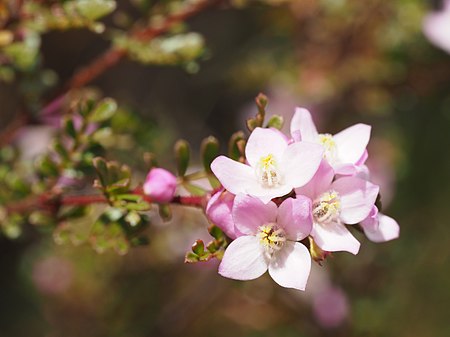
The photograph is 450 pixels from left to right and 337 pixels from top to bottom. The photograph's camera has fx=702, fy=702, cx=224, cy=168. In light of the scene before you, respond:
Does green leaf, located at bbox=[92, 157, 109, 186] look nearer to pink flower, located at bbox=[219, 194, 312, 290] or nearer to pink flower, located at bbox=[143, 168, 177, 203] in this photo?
pink flower, located at bbox=[143, 168, 177, 203]

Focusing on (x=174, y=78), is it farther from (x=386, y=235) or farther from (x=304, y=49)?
(x=386, y=235)

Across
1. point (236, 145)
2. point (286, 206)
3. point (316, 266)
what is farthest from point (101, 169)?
point (316, 266)

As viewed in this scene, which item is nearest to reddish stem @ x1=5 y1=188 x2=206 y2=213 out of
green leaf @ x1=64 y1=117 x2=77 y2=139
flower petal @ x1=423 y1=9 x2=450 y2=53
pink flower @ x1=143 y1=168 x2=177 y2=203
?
pink flower @ x1=143 y1=168 x2=177 y2=203

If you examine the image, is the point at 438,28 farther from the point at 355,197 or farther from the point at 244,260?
the point at 244,260

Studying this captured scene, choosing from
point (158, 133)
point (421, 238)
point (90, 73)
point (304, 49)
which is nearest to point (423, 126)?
point (421, 238)

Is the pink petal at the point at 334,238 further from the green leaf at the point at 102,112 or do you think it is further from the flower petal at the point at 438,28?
the flower petal at the point at 438,28

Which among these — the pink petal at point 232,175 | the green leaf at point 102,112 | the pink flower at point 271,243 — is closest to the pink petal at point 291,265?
the pink flower at point 271,243
